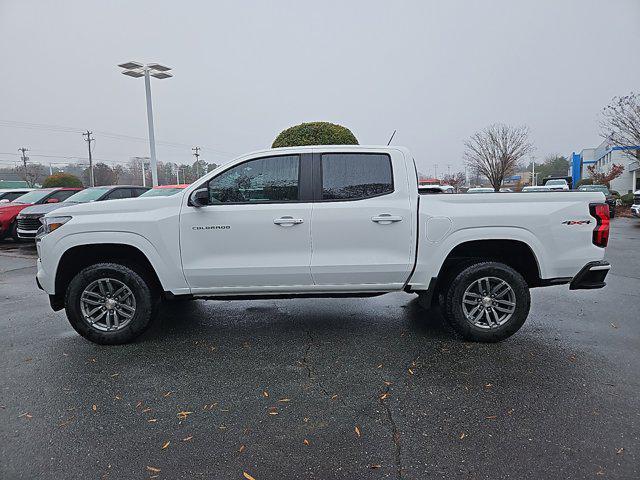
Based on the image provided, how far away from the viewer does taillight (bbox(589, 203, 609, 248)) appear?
166 inches

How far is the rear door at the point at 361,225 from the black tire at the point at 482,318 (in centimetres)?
54

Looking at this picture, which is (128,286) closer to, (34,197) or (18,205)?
(18,205)

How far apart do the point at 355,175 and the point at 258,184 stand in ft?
3.25

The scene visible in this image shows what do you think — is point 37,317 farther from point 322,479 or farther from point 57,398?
point 322,479

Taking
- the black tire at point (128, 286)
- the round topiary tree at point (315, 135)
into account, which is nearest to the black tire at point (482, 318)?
the black tire at point (128, 286)

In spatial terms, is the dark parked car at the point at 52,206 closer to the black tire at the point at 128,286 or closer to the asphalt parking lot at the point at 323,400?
the asphalt parking lot at the point at 323,400

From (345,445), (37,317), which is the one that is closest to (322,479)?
(345,445)

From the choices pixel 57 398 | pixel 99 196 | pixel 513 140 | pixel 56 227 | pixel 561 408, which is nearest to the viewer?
pixel 561 408

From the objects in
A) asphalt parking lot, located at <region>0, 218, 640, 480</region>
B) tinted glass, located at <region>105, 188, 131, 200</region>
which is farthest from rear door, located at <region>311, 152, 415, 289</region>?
tinted glass, located at <region>105, 188, 131, 200</region>

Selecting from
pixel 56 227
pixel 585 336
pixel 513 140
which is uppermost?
pixel 513 140

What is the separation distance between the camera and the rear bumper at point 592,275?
13.8 ft

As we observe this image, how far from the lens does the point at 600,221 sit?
424cm

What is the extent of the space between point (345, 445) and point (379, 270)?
192 centimetres

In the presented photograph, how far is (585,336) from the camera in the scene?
461 centimetres
